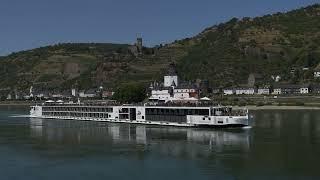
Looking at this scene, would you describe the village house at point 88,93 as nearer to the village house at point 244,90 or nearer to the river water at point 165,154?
the village house at point 244,90

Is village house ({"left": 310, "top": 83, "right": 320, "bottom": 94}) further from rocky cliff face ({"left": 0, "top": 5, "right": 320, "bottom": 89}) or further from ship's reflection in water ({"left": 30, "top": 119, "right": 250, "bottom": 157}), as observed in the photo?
ship's reflection in water ({"left": 30, "top": 119, "right": 250, "bottom": 157})

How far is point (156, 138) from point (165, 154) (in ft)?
36.1

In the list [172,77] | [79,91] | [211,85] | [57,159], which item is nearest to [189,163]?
[57,159]

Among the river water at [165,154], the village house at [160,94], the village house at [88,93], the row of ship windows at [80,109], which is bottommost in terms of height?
the river water at [165,154]

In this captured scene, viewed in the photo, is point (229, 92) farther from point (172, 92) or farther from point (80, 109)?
point (80, 109)

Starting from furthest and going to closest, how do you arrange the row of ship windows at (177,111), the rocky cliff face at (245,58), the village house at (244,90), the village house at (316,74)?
the rocky cliff face at (245,58), the village house at (316,74), the village house at (244,90), the row of ship windows at (177,111)

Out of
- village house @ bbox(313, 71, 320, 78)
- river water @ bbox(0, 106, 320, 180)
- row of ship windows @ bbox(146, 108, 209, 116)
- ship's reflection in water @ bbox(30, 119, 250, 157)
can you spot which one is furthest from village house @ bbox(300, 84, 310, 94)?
ship's reflection in water @ bbox(30, 119, 250, 157)

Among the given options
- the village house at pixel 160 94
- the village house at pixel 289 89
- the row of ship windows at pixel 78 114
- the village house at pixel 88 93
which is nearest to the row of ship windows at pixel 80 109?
the row of ship windows at pixel 78 114

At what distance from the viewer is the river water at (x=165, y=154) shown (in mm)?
35344

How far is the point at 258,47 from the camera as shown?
176000 mm

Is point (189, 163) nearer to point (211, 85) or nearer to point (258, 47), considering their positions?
point (211, 85)

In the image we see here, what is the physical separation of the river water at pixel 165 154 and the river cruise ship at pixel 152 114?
6.73ft

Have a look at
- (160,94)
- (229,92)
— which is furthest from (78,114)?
(229,92)

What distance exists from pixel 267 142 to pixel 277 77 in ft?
357
